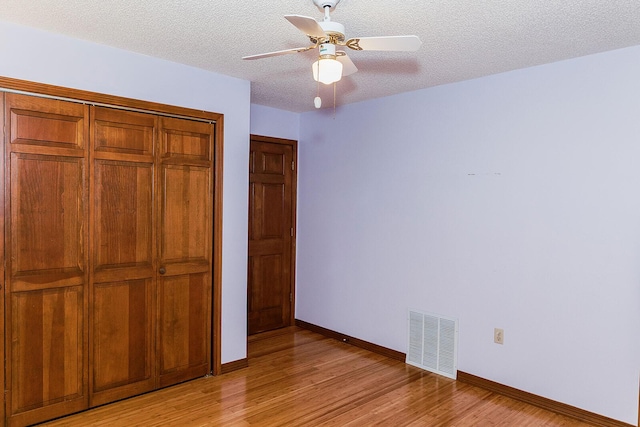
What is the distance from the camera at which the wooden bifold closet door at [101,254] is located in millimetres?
2650

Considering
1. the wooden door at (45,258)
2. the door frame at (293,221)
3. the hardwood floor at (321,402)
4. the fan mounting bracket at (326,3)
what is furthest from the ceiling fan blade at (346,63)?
the door frame at (293,221)

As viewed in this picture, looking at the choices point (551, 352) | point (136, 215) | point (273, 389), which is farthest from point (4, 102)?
point (551, 352)

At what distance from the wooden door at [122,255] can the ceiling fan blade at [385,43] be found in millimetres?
1795

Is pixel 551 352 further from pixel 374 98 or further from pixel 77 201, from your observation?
pixel 77 201

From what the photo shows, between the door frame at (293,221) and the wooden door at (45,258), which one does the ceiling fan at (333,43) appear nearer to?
the wooden door at (45,258)

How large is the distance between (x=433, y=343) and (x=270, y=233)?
2076 millimetres

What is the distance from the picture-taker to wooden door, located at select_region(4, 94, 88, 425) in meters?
2.61

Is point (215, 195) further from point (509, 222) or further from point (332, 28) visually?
point (509, 222)

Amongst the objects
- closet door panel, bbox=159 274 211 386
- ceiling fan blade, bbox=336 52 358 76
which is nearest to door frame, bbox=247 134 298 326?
closet door panel, bbox=159 274 211 386

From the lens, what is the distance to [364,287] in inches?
170

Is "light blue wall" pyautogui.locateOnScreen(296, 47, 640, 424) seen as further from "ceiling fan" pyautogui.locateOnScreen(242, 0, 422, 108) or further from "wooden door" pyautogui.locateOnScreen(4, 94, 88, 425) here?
"wooden door" pyautogui.locateOnScreen(4, 94, 88, 425)

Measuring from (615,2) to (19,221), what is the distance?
3.47 meters

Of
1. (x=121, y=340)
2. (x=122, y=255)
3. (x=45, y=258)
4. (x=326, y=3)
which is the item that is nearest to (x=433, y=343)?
(x=121, y=340)

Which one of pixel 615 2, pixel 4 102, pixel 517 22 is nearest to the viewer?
pixel 615 2
